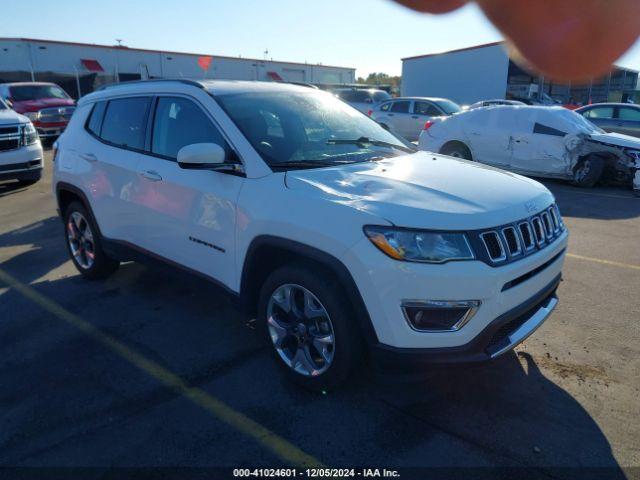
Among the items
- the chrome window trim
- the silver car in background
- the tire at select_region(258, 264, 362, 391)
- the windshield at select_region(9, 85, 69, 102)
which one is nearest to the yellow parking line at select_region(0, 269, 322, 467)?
the tire at select_region(258, 264, 362, 391)

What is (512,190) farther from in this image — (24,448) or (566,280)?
(24,448)

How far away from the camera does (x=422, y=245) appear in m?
2.58

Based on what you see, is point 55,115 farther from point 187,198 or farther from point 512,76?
point 512,76

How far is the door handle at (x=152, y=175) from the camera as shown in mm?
3854

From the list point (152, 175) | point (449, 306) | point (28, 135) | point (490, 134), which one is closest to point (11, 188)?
point (28, 135)

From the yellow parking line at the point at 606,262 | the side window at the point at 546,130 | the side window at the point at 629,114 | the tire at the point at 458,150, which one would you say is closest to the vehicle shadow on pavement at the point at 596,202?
the side window at the point at 546,130

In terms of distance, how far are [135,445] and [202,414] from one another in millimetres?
400

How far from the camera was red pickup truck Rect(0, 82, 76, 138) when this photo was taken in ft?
50.7

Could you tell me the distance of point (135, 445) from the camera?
273 cm

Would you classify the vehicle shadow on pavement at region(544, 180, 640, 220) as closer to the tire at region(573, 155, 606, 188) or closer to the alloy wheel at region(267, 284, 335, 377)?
the tire at region(573, 155, 606, 188)

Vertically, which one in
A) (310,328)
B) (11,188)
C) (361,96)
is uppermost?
(361,96)

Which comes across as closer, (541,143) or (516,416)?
(516,416)

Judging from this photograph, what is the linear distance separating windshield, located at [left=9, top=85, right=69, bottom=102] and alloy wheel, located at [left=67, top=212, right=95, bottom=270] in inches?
530

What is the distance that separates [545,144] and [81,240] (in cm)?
843
